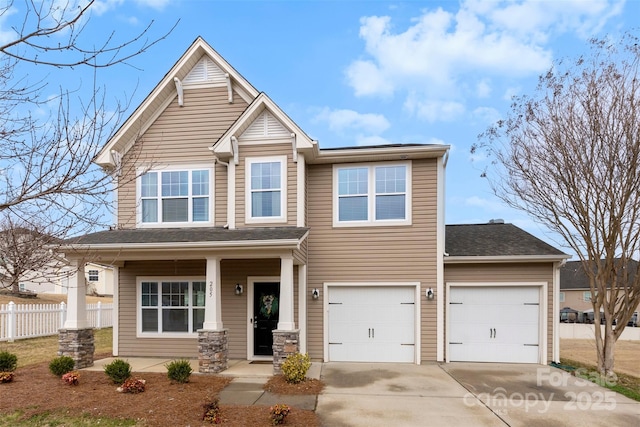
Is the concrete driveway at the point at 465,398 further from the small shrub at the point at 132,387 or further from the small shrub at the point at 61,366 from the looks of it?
the small shrub at the point at 61,366

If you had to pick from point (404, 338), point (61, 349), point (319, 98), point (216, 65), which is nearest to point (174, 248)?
point (61, 349)

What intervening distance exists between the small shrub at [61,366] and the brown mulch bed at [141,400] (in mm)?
142

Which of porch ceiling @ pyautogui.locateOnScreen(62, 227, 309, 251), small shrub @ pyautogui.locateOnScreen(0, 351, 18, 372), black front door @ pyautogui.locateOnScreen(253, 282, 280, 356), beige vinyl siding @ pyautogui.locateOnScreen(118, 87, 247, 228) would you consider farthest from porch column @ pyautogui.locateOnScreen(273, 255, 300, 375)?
small shrub @ pyautogui.locateOnScreen(0, 351, 18, 372)

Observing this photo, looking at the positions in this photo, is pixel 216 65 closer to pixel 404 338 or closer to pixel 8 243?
pixel 8 243

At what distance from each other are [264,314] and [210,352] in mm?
2144

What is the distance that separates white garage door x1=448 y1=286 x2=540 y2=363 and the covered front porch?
14.2 ft

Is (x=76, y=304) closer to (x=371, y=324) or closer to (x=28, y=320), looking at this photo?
(x=28, y=320)

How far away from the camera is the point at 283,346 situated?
29.2 ft

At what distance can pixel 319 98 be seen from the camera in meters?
14.7

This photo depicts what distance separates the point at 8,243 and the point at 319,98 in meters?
11.7

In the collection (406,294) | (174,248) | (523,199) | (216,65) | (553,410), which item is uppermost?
(216,65)

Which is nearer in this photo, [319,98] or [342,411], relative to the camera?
[342,411]

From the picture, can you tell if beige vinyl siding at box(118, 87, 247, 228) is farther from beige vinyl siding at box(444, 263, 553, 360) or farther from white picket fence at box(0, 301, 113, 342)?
beige vinyl siding at box(444, 263, 553, 360)

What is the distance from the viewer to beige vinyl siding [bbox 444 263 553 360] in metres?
10.6
